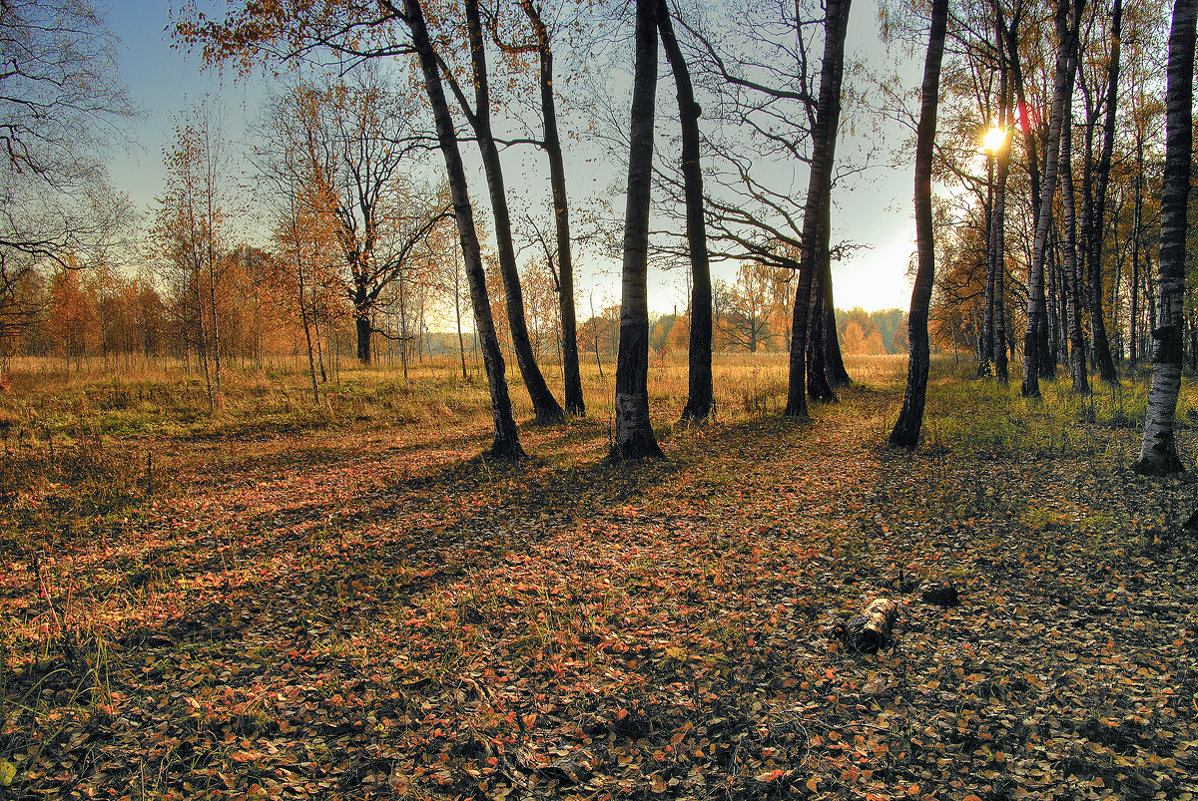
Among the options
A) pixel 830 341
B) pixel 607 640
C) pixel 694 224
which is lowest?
pixel 607 640

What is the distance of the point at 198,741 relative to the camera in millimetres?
2609

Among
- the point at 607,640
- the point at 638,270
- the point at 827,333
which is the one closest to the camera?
the point at 607,640

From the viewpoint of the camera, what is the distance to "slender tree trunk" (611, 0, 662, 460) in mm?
8000

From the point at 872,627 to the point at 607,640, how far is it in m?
1.76

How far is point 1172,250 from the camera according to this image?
19.7ft

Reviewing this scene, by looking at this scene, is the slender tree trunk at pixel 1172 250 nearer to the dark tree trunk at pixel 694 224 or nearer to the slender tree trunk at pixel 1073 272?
the dark tree trunk at pixel 694 224

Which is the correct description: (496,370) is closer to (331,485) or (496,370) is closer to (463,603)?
(331,485)

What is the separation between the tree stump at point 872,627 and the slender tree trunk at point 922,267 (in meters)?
5.75

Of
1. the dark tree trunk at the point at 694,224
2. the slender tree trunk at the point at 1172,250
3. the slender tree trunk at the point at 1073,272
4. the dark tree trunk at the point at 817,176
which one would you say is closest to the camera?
the slender tree trunk at the point at 1172,250

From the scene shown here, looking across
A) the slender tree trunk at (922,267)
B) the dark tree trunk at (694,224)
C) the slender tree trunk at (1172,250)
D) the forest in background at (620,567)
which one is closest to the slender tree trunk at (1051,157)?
the forest in background at (620,567)

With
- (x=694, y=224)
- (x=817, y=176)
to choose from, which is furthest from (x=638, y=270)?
(x=817, y=176)

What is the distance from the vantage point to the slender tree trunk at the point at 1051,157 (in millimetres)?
10930

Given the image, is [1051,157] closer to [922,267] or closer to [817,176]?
[817,176]

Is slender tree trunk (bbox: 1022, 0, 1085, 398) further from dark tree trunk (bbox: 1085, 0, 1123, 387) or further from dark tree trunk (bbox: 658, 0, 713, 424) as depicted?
dark tree trunk (bbox: 658, 0, 713, 424)
